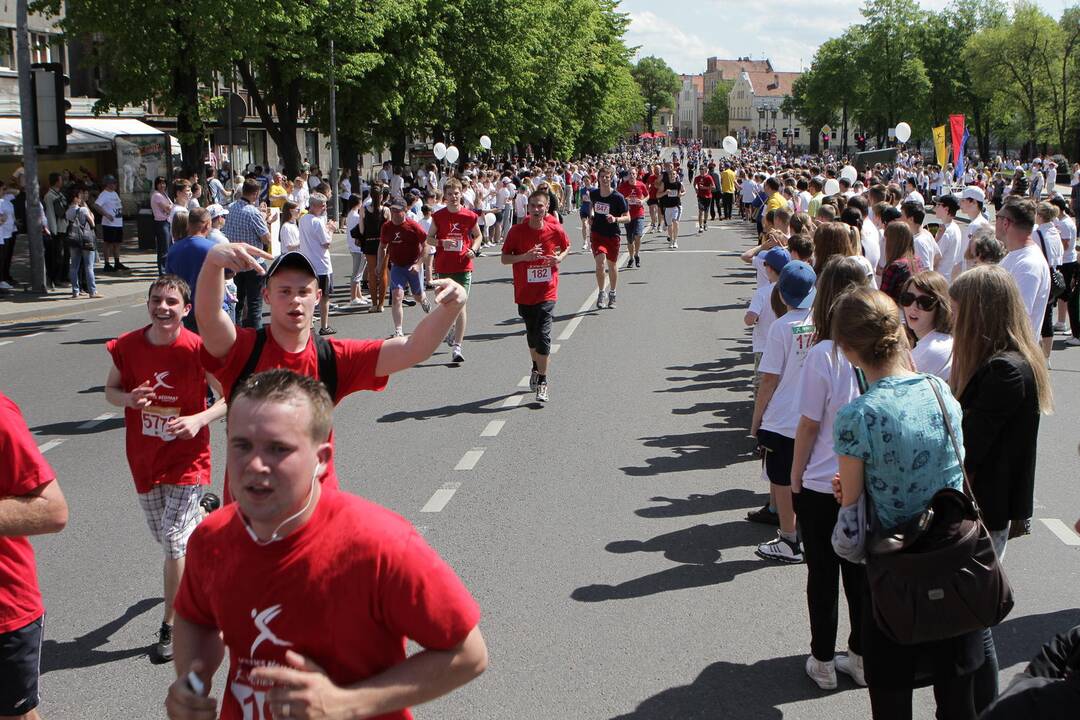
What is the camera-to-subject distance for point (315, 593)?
235cm

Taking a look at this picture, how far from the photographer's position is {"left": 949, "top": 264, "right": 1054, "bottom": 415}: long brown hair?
454cm

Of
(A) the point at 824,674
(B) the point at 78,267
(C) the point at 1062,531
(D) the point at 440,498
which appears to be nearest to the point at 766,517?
(C) the point at 1062,531

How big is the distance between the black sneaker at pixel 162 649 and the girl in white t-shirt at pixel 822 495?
9.75 feet

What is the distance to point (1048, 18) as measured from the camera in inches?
2884

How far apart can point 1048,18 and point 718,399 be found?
7294 centimetres

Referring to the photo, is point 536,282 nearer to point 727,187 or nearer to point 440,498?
point 440,498

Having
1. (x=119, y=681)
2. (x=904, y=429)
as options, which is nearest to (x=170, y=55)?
(x=119, y=681)

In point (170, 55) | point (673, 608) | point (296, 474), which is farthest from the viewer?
point (170, 55)

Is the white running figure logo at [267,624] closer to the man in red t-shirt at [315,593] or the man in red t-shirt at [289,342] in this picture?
the man in red t-shirt at [315,593]

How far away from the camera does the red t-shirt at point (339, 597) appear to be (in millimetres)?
2320

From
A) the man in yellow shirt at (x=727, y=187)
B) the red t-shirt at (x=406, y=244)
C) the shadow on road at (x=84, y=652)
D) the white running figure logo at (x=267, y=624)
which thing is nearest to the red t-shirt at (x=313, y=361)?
the shadow on road at (x=84, y=652)

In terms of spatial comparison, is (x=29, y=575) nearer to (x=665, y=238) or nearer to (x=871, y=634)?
(x=871, y=634)

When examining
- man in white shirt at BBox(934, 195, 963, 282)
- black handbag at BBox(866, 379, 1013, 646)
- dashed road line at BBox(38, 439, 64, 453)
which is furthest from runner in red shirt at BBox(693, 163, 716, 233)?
black handbag at BBox(866, 379, 1013, 646)

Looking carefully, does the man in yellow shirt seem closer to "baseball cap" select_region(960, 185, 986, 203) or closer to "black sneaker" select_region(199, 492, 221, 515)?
"baseball cap" select_region(960, 185, 986, 203)
